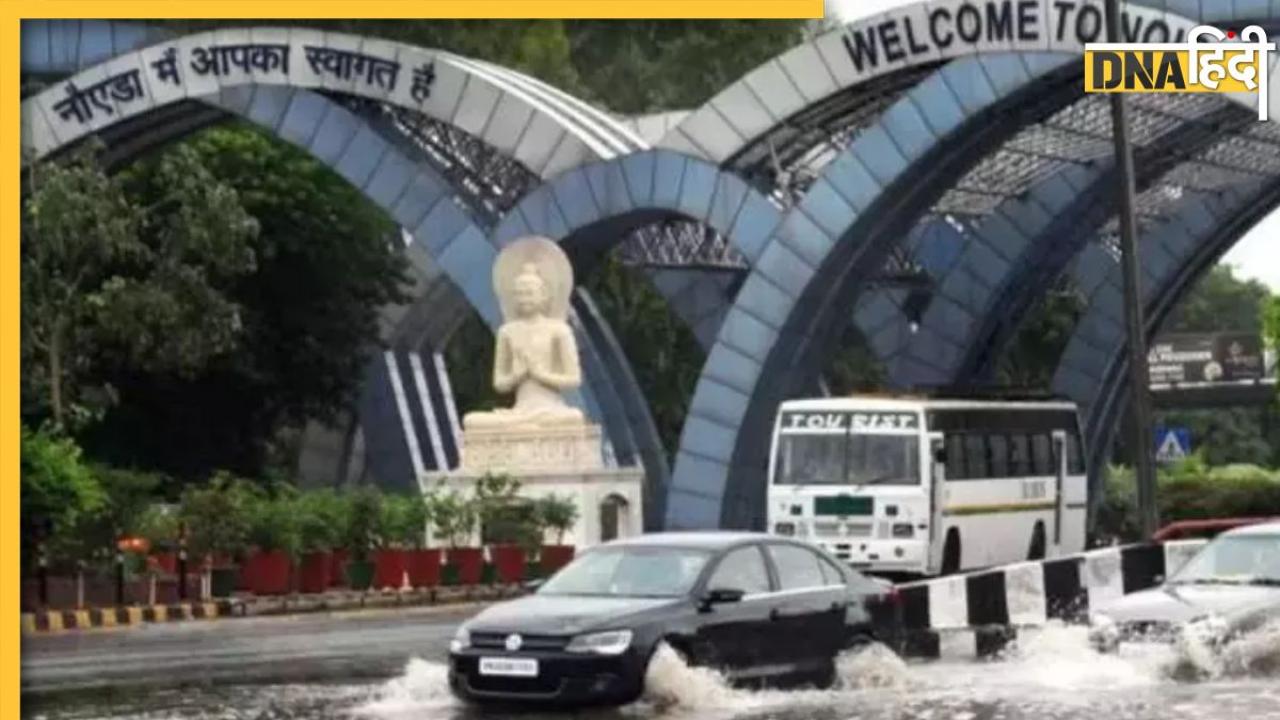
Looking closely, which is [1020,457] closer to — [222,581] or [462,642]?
[222,581]

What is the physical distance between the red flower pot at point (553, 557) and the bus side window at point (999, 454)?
7.61 m

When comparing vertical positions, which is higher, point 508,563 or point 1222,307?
point 1222,307

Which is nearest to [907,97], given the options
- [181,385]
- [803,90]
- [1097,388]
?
[803,90]

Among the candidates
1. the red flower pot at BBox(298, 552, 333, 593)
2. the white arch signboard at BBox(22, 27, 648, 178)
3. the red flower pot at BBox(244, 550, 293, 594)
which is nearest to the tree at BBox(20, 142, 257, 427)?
the white arch signboard at BBox(22, 27, 648, 178)

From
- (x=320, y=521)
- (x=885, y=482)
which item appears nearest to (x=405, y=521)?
(x=320, y=521)

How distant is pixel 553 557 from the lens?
44.0m

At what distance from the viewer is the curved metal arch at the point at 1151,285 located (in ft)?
192

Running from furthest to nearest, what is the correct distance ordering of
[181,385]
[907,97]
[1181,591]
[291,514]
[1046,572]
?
[181,385] < [907,97] < [291,514] < [1046,572] < [1181,591]

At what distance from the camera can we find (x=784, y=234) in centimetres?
4959

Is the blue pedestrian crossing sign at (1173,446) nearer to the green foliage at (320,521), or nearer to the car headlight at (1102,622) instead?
the green foliage at (320,521)

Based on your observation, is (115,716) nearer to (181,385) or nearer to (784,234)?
(784,234)

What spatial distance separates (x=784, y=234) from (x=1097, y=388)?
12.5 meters

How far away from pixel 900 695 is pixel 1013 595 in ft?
21.7

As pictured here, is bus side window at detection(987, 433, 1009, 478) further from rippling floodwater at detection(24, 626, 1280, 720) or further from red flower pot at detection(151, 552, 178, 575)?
rippling floodwater at detection(24, 626, 1280, 720)
